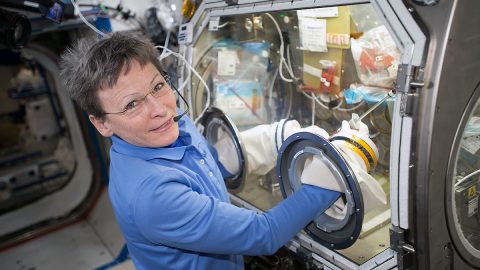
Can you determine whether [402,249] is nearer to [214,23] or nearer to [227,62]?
[214,23]

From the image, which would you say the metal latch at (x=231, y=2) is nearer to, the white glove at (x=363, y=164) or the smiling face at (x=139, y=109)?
the smiling face at (x=139, y=109)

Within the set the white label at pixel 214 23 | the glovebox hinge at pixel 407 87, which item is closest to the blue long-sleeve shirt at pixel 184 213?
the glovebox hinge at pixel 407 87

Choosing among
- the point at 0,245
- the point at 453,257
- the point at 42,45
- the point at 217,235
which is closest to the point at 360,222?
the point at 453,257

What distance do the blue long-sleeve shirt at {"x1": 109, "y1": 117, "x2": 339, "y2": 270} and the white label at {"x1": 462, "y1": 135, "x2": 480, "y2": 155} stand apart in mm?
563

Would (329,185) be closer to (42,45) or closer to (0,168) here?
(42,45)

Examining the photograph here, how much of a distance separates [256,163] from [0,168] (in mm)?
4057

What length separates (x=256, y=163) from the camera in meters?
2.39

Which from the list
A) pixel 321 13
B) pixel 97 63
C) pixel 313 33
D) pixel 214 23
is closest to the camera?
pixel 97 63

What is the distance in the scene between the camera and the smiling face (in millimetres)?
1528

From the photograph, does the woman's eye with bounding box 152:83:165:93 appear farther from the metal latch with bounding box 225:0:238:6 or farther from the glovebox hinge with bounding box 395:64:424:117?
the glovebox hinge with bounding box 395:64:424:117

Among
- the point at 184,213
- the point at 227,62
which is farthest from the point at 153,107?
the point at 227,62

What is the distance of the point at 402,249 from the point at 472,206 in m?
0.47

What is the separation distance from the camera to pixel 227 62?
2752 millimetres

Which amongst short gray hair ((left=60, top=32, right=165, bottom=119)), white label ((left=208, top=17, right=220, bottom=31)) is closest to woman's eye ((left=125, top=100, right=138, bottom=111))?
short gray hair ((left=60, top=32, right=165, bottom=119))
